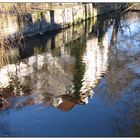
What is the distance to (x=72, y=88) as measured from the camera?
445 inches

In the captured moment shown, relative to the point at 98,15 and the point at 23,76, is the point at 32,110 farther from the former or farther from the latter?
the point at 98,15

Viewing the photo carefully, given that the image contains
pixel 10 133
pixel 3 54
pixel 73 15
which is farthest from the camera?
pixel 73 15

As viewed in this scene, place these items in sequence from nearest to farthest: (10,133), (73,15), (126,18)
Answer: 1. (10,133)
2. (73,15)
3. (126,18)

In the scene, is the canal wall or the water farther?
the canal wall

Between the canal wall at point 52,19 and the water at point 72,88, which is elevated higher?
the canal wall at point 52,19

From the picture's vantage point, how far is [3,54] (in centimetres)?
742

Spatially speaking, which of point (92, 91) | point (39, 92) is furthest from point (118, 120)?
point (39, 92)

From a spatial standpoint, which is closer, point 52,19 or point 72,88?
point 72,88

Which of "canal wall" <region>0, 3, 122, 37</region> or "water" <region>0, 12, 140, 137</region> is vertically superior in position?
"canal wall" <region>0, 3, 122, 37</region>

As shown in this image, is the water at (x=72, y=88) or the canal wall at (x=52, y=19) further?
the canal wall at (x=52, y=19)

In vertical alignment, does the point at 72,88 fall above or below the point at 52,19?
below

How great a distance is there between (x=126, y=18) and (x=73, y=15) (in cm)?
501

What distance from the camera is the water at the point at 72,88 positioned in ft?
28.1

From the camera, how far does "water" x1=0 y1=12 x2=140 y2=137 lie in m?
8.56
